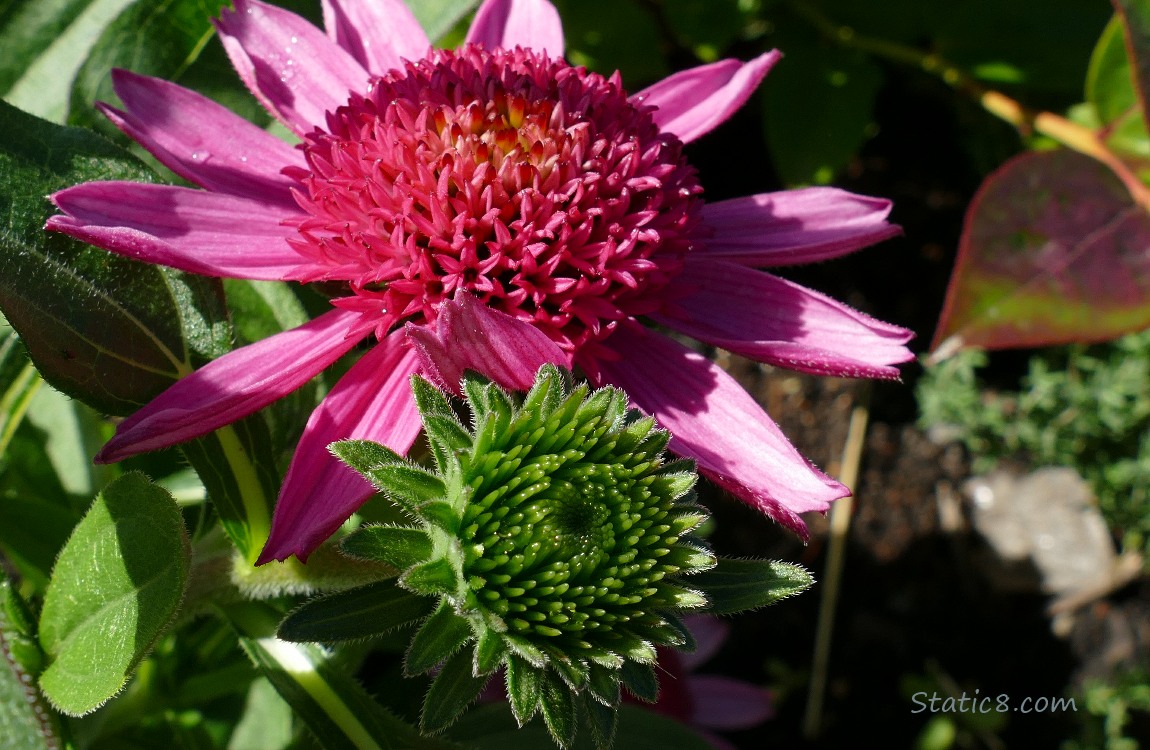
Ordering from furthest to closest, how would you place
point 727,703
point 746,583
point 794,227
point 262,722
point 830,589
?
point 830,589, point 727,703, point 262,722, point 794,227, point 746,583

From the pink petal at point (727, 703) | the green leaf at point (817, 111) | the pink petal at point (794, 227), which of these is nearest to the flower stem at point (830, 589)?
the pink petal at point (727, 703)

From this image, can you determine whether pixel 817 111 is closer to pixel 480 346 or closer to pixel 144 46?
pixel 144 46

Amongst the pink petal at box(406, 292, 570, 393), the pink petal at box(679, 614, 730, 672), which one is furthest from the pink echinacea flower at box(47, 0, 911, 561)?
the pink petal at box(679, 614, 730, 672)

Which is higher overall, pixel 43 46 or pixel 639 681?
pixel 43 46

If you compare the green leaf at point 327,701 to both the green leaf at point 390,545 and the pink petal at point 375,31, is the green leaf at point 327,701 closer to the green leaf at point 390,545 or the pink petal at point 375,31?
the green leaf at point 390,545

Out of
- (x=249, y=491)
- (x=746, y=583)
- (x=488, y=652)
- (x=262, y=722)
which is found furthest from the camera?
(x=262, y=722)

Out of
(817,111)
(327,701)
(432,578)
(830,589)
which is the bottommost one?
(830,589)

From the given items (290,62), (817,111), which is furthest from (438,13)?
(817,111)

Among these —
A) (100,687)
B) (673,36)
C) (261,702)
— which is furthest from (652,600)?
(673,36)
